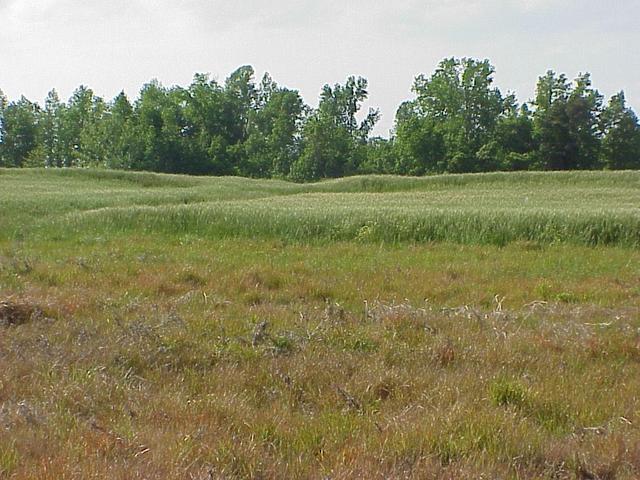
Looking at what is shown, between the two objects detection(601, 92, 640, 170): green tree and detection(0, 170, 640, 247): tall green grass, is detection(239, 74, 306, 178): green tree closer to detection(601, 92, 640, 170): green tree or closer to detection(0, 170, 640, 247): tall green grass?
detection(601, 92, 640, 170): green tree

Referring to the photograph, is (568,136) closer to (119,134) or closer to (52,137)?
(119,134)

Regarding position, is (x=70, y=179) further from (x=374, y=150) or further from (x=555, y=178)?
(x=374, y=150)

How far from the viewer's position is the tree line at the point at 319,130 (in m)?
54.8

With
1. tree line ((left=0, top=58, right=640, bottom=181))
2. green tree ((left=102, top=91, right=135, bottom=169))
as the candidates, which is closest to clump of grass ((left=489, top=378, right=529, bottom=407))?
tree line ((left=0, top=58, right=640, bottom=181))

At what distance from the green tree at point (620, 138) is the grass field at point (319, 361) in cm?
5020

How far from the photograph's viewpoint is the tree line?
54750mm

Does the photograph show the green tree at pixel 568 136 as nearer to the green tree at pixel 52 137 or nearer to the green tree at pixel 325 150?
the green tree at pixel 325 150

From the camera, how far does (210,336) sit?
A: 18.0 ft

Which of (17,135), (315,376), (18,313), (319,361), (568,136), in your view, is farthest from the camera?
(17,135)

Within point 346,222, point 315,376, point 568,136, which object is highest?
point 568,136

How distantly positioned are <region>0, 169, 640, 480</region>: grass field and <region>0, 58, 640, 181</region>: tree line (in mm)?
47064

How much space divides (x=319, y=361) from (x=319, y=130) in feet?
189

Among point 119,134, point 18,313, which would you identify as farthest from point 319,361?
point 119,134

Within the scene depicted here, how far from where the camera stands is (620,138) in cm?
5588
